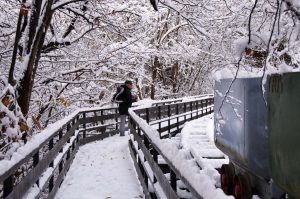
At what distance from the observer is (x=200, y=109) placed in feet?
90.9

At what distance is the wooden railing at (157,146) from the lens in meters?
4.40

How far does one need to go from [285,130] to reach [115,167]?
6.87m

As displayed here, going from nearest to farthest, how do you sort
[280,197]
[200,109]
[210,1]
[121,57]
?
[280,197], [210,1], [121,57], [200,109]

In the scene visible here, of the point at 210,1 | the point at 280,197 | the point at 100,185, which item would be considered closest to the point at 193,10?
the point at 210,1

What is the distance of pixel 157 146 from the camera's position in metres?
5.48

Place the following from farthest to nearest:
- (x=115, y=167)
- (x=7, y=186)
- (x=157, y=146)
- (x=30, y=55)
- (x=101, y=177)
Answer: (x=115, y=167), (x=101, y=177), (x=30, y=55), (x=157, y=146), (x=7, y=186)

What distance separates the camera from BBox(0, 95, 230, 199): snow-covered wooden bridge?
13.4 ft

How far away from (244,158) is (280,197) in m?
0.89

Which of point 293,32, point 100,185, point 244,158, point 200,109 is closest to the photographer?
point 293,32

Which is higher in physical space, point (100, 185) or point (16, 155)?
point (16, 155)

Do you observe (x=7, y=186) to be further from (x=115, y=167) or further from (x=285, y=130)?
(x=115, y=167)

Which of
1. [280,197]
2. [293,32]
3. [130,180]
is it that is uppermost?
[293,32]

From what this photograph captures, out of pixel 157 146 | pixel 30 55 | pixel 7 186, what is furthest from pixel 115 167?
pixel 7 186

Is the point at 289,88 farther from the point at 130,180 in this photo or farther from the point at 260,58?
the point at 130,180
